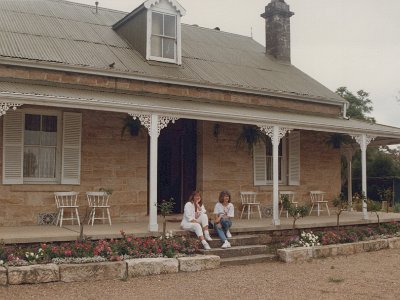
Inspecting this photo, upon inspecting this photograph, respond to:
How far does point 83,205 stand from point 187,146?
318 cm

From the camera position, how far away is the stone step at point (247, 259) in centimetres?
844

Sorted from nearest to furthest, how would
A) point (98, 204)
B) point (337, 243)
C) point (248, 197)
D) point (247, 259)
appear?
point (247, 259) → point (337, 243) → point (98, 204) → point (248, 197)

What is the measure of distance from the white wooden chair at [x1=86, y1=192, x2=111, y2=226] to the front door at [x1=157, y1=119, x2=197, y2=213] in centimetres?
221

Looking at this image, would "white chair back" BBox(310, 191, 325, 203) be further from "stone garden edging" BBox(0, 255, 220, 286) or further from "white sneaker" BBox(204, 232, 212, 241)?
"stone garden edging" BBox(0, 255, 220, 286)

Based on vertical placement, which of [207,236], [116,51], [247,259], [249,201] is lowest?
[247,259]

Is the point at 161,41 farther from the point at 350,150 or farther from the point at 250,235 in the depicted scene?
the point at 350,150

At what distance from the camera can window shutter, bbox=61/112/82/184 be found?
1014 centimetres

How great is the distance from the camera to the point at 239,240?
9.31m

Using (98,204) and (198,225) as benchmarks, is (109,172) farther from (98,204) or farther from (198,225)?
(198,225)

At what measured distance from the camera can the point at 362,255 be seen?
32.5ft

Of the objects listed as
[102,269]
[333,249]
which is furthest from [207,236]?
[333,249]

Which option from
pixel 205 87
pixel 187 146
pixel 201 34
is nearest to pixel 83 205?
pixel 187 146

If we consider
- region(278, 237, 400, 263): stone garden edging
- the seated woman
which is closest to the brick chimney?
region(278, 237, 400, 263): stone garden edging

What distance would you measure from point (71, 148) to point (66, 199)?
3.46 feet
